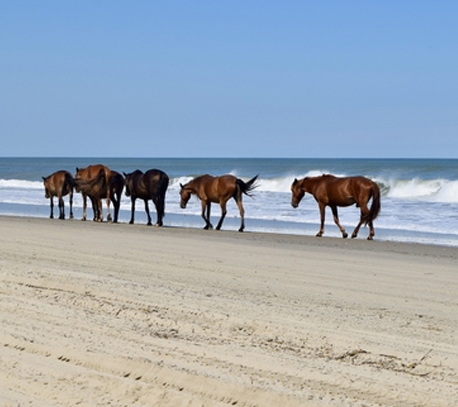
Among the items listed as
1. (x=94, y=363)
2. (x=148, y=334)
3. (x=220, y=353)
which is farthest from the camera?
(x=148, y=334)

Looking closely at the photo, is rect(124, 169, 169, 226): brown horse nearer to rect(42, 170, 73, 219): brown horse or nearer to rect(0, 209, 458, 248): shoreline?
rect(0, 209, 458, 248): shoreline

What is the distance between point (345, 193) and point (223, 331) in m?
14.3

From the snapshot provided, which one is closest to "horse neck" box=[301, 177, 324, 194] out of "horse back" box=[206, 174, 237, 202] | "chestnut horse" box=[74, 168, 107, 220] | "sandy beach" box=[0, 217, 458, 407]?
"horse back" box=[206, 174, 237, 202]

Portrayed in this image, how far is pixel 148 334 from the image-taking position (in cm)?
645

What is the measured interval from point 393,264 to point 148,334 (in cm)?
686

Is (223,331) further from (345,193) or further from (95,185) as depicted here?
(95,185)

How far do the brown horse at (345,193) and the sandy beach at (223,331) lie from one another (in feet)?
23.2

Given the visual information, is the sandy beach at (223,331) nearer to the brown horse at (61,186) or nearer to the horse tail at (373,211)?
the horse tail at (373,211)

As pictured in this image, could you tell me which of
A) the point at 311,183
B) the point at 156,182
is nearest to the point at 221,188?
the point at 156,182

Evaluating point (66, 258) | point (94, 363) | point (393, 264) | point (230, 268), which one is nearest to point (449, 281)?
point (393, 264)

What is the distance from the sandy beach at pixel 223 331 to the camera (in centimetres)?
489

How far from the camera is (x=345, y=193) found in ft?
67.7

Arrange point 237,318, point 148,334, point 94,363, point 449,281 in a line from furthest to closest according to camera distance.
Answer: point 449,281 < point 237,318 < point 148,334 < point 94,363

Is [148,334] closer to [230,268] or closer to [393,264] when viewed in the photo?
[230,268]
